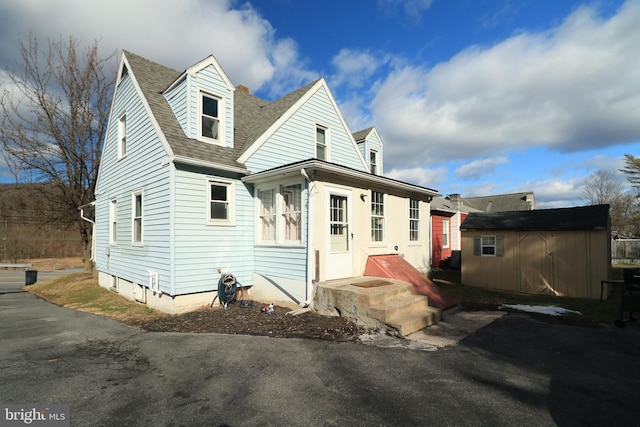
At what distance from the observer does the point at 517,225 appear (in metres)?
12.3

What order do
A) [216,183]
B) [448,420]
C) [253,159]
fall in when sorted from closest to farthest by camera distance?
1. [448,420]
2. [216,183]
3. [253,159]

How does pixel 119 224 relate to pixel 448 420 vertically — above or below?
above

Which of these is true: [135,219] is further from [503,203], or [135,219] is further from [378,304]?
[503,203]

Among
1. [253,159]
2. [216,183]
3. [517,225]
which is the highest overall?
[253,159]

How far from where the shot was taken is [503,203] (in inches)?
1499

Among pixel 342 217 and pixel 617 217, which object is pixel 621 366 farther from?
pixel 617 217

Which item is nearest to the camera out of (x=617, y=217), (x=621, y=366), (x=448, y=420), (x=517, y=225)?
(x=448, y=420)

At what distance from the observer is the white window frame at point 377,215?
10719 millimetres

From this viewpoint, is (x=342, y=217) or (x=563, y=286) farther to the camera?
(x=563, y=286)

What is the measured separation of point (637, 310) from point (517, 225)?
5753 mm

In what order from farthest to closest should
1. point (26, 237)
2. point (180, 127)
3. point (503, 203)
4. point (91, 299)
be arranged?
point (503, 203)
point (26, 237)
point (91, 299)
point (180, 127)

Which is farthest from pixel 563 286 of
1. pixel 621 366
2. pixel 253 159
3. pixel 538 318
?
pixel 253 159

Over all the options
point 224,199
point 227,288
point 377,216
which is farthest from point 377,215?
point 227,288

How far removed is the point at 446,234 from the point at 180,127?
1896 centimetres
